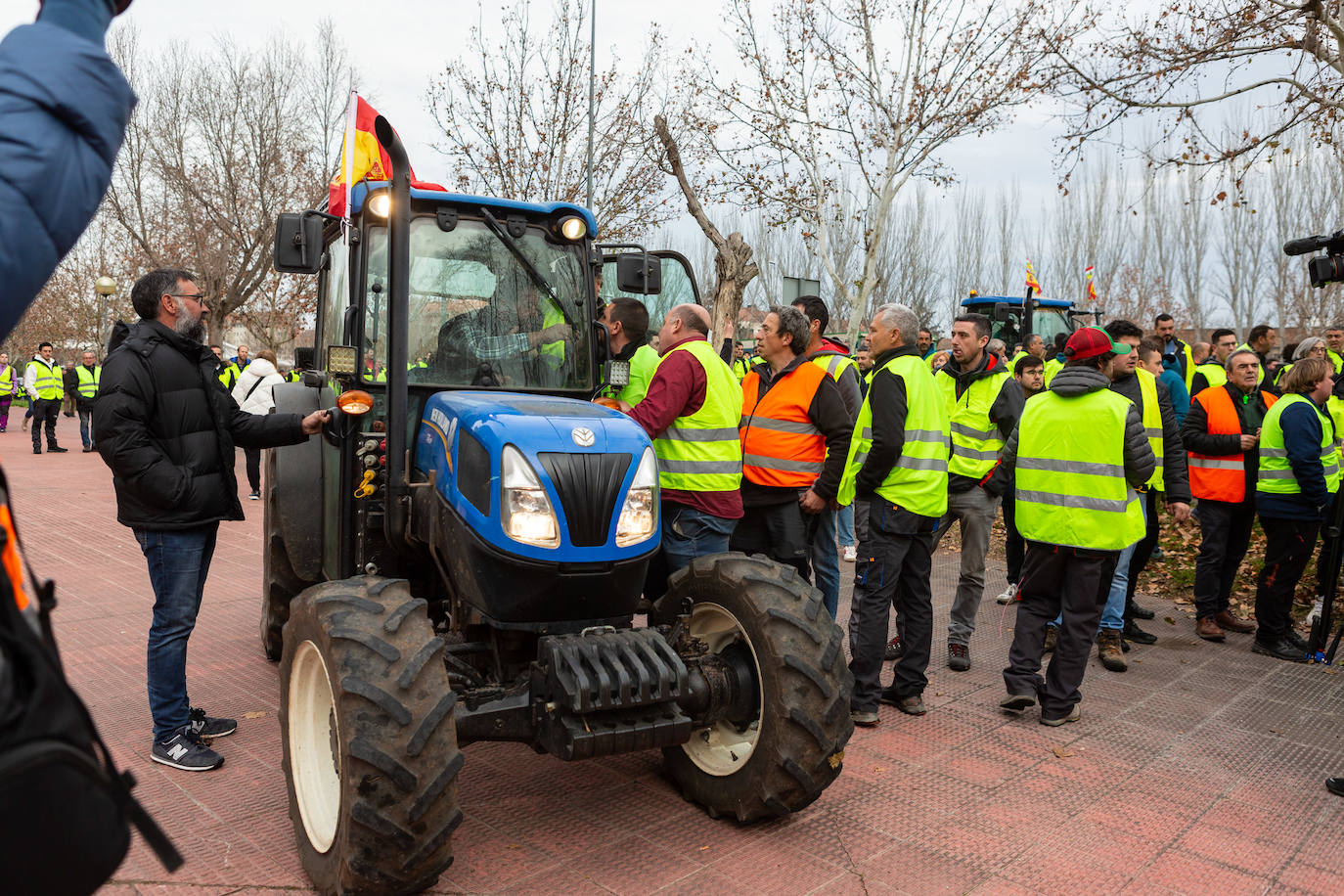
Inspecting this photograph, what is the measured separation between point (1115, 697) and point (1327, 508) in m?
2.49

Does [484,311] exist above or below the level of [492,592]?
above

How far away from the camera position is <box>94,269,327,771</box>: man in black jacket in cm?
415

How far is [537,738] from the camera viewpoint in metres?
3.42

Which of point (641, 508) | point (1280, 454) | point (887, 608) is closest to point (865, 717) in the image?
point (887, 608)

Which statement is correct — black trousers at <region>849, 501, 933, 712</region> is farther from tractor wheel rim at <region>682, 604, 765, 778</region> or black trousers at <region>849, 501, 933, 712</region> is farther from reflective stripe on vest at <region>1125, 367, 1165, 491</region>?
reflective stripe on vest at <region>1125, 367, 1165, 491</region>

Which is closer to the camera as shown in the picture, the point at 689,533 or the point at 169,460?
the point at 169,460

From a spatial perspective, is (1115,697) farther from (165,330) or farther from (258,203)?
(258,203)

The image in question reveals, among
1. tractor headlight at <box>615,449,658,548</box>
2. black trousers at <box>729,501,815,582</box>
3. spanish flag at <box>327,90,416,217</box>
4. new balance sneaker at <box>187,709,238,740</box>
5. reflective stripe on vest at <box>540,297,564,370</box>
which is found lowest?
new balance sneaker at <box>187,709,238,740</box>

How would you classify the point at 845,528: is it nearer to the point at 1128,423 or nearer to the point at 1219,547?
the point at 1219,547

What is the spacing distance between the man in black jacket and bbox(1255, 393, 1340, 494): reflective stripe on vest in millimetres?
6364

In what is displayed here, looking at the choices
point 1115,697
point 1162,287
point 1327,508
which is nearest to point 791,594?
point 1115,697

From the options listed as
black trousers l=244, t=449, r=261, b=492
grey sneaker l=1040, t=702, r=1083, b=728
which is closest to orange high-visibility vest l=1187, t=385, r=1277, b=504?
grey sneaker l=1040, t=702, r=1083, b=728

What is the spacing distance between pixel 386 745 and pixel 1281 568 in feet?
21.1

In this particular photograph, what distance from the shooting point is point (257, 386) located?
11.2 m
